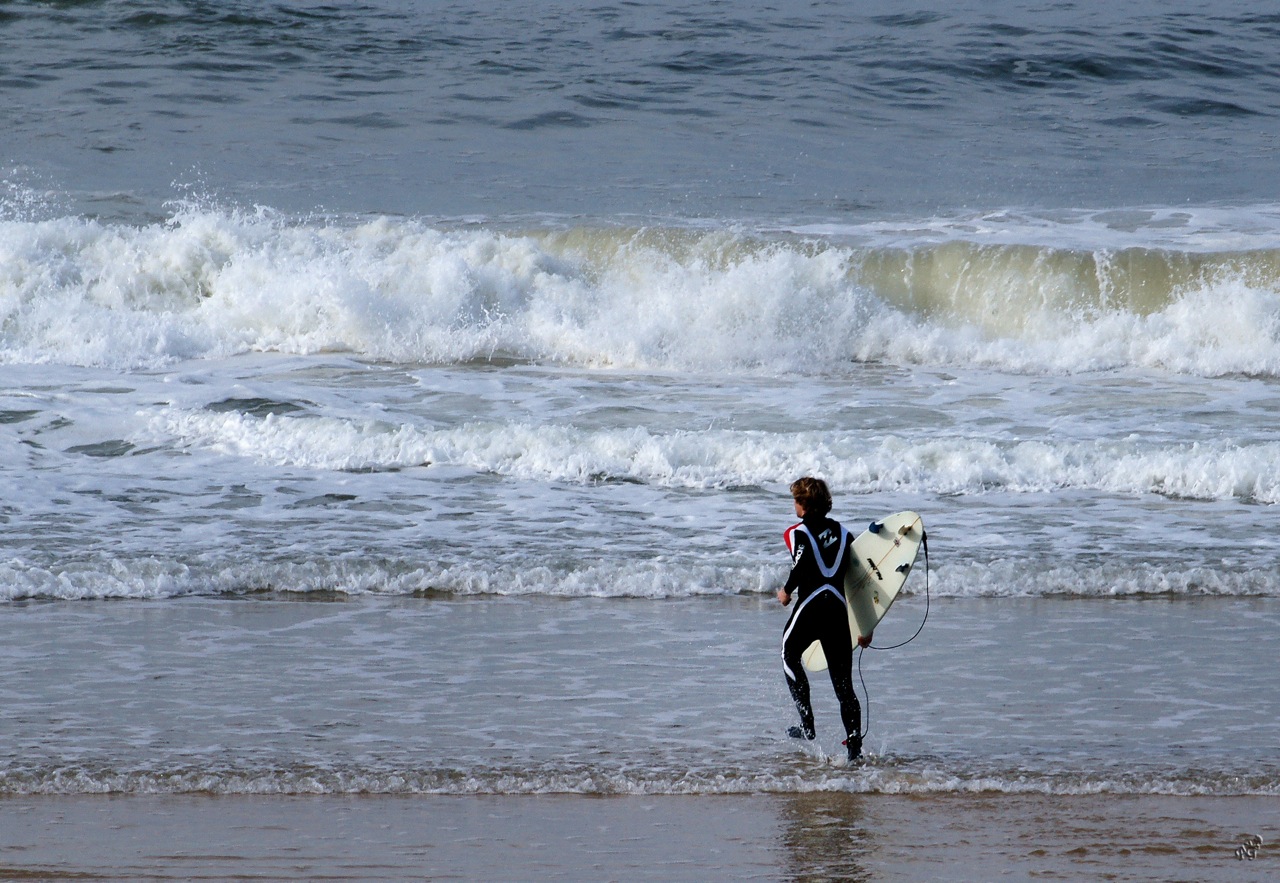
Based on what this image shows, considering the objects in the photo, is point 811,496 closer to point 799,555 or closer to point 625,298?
point 799,555

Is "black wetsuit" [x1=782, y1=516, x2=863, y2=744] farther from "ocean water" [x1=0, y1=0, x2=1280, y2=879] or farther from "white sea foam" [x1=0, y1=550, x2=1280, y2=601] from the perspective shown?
"white sea foam" [x1=0, y1=550, x2=1280, y2=601]

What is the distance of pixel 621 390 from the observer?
1345 cm

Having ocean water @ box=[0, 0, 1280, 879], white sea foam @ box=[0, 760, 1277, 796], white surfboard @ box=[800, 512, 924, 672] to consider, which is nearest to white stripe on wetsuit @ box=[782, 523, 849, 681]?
white surfboard @ box=[800, 512, 924, 672]

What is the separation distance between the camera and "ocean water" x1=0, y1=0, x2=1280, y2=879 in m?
5.70

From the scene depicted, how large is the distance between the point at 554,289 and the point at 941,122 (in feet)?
34.4

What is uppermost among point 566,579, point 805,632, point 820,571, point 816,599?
point 820,571

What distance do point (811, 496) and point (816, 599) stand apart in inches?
15.6

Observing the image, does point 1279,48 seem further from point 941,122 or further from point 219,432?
point 219,432

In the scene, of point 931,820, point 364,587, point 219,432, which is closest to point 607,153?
point 219,432

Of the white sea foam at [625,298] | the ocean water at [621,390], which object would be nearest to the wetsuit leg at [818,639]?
the ocean water at [621,390]

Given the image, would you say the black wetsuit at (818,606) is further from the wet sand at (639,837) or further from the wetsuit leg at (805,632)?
the wet sand at (639,837)

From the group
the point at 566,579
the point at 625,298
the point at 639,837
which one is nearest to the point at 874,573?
the point at 639,837

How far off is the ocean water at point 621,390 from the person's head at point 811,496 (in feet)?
2.98

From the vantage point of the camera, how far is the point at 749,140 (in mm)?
22766
